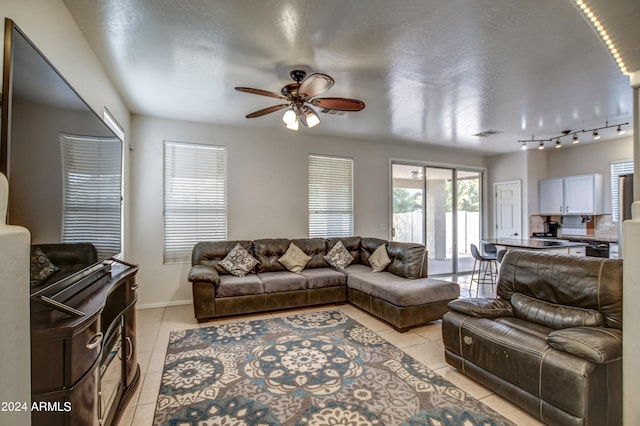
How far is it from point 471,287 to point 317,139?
13.3 feet

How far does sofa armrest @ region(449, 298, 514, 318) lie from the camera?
241cm

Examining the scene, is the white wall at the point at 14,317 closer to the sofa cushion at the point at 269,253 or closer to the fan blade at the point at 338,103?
the fan blade at the point at 338,103

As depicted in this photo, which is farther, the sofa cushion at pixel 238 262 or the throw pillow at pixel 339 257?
the throw pillow at pixel 339 257

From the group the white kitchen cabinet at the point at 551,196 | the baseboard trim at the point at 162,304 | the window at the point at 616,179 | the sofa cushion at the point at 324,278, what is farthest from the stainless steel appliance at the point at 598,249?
the baseboard trim at the point at 162,304

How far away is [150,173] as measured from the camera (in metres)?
4.32

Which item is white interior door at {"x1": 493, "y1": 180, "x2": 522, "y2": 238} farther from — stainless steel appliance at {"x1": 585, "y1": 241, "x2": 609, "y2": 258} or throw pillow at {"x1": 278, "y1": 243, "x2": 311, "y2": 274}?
throw pillow at {"x1": 278, "y1": 243, "x2": 311, "y2": 274}

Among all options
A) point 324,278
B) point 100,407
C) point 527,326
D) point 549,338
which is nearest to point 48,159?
point 100,407

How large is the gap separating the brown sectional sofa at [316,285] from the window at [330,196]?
57cm

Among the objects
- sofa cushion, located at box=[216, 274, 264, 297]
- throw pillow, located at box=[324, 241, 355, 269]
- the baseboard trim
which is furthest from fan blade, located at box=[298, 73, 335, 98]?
the baseboard trim

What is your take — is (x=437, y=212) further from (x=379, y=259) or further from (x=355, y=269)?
(x=355, y=269)

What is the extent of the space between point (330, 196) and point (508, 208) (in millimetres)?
4395

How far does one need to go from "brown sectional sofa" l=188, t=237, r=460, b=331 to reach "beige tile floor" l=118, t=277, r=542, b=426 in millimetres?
126

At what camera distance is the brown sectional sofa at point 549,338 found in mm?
1682

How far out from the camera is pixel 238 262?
4316 mm
